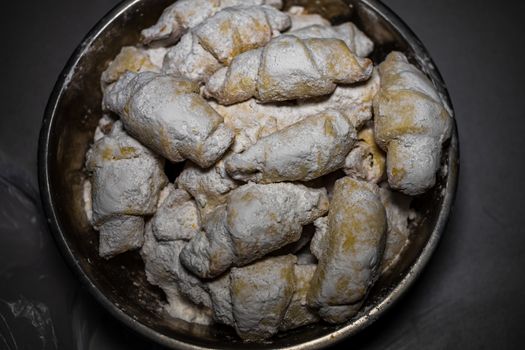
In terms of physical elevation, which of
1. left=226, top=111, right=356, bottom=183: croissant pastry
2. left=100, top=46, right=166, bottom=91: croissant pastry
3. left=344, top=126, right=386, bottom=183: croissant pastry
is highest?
left=100, top=46, right=166, bottom=91: croissant pastry

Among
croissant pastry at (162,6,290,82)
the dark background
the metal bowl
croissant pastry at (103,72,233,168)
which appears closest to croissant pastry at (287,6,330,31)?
the metal bowl

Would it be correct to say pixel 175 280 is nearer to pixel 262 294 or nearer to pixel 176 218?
pixel 176 218

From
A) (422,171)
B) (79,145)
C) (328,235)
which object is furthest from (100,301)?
(422,171)

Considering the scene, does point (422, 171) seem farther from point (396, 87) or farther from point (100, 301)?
point (100, 301)

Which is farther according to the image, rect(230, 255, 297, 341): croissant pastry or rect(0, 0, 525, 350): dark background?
rect(0, 0, 525, 350): dark background

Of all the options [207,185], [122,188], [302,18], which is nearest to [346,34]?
[302,18]

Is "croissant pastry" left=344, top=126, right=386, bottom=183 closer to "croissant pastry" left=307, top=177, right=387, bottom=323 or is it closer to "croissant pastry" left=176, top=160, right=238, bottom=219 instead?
"croissant pastry" left=307, top=177, right=387, bottom=323
